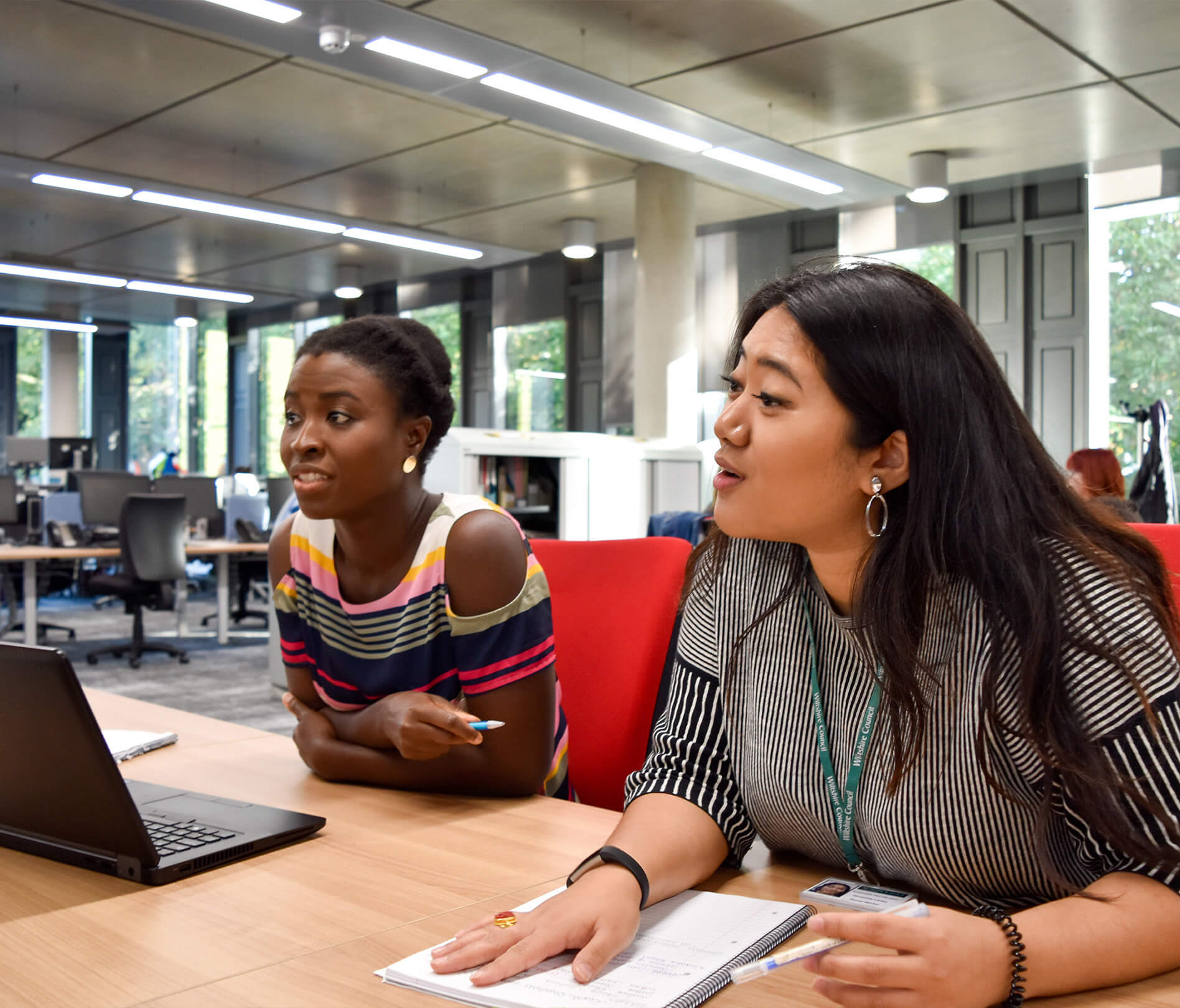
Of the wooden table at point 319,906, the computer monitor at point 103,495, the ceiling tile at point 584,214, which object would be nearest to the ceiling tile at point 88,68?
the computer monitor at point 103,495

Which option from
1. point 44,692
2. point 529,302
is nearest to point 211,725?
point 44,692

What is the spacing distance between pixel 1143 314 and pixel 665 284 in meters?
3.36

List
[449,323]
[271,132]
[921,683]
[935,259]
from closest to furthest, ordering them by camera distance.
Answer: [921,683]
[271,132]
[935,259]
[449,323]

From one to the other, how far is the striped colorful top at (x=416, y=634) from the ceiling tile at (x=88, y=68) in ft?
15.9

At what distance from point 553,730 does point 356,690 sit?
0.30 metres

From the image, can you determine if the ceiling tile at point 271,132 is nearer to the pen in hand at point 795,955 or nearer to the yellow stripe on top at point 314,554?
the yellow stripe on top at point 314,554

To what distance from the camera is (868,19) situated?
A: 17.1 ft

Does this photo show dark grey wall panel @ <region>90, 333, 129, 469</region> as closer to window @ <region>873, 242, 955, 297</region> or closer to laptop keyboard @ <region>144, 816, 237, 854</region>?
window @ <region>873, 242, 955, 297</region>

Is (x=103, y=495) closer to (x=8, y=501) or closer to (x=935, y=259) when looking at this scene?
(x=8, y=501)

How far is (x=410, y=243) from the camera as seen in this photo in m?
8.38

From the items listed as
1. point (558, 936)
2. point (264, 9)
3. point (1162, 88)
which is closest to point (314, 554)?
point (558, 936)

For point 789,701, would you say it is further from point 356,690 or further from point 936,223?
point 936,223

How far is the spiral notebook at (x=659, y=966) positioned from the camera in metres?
0.81

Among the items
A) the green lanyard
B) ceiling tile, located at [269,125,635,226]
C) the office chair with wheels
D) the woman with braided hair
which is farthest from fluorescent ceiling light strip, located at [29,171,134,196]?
the green lanyard
